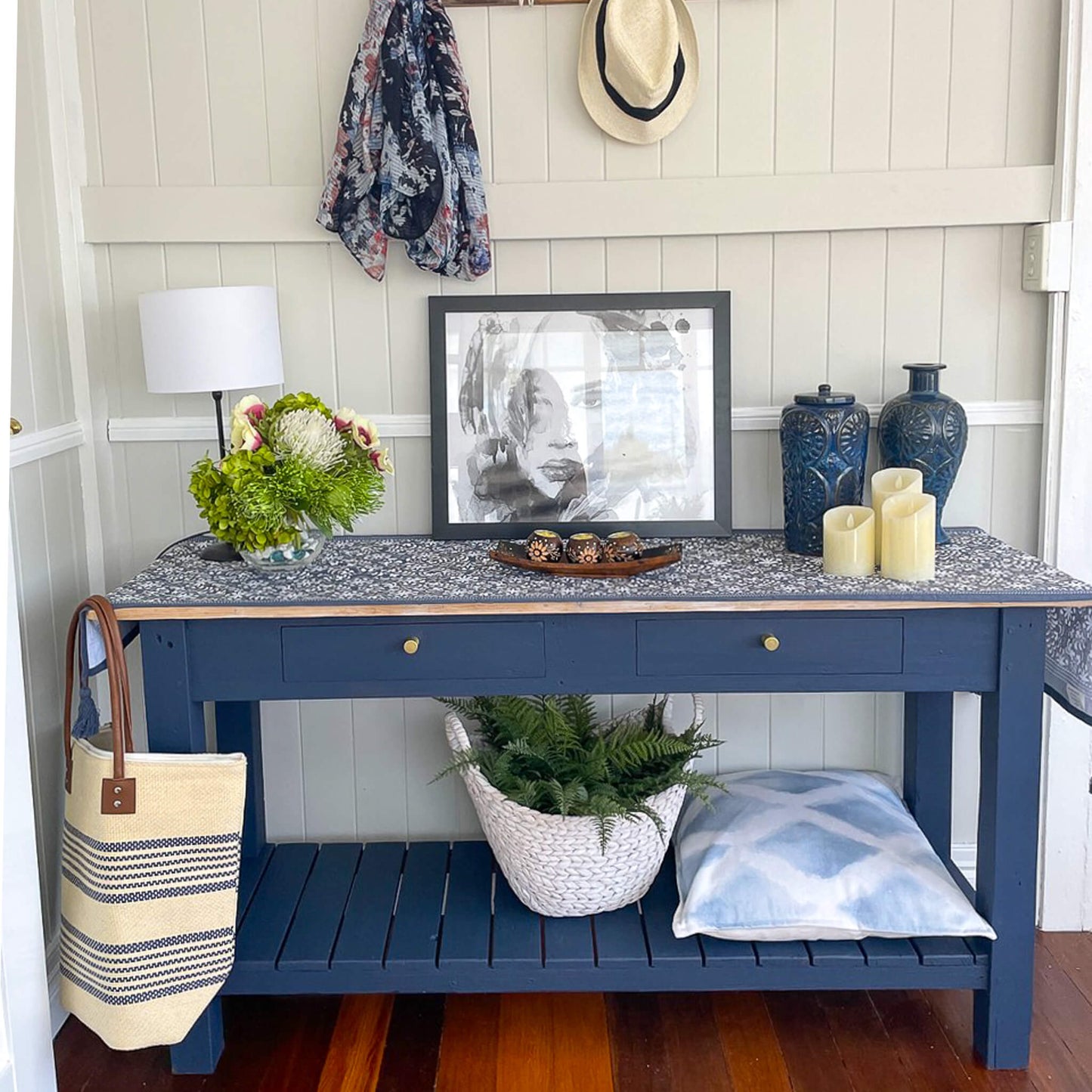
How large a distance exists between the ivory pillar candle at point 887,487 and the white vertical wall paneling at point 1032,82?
2.31ft

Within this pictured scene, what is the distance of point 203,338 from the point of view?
2.18 meters

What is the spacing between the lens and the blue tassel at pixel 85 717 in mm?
1988

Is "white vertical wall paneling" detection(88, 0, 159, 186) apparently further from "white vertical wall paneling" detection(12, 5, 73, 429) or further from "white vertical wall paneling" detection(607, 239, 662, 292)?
"white vertical wall paneling" detection(607, 239, 662, 292)

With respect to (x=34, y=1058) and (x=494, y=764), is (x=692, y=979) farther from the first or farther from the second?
(x=34, y=1058)

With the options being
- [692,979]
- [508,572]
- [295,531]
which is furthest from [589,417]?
[692,979]

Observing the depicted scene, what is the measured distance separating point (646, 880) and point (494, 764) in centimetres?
36

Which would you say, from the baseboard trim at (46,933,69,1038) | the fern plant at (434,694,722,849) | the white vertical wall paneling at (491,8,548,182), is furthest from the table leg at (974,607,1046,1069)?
the baseboard trim at (46,933,69,1038)

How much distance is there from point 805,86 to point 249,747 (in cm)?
173

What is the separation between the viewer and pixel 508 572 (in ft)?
7.11

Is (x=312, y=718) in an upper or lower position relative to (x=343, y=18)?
lower

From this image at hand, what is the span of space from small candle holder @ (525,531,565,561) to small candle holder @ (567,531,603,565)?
21 mm

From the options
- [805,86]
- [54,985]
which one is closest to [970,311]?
[805,86]

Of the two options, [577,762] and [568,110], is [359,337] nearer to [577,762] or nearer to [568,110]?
[568,110]

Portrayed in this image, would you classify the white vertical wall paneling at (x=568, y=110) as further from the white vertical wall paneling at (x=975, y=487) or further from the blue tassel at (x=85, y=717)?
the blue tassel at (x=85, y=717)
